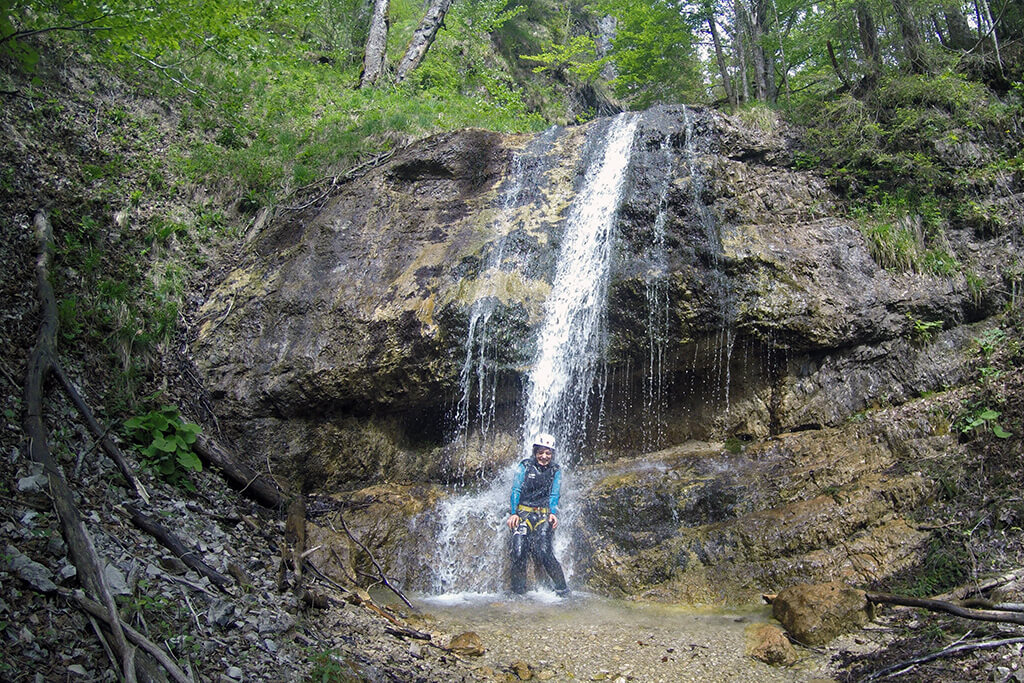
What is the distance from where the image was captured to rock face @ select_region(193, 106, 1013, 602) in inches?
274

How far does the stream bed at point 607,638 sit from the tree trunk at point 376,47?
449 inches

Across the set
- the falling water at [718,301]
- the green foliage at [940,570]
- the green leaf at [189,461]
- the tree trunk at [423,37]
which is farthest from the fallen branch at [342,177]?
the green foliage at [940,570]

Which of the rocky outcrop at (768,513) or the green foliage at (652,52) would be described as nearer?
the rocky outcrop at (768,513)

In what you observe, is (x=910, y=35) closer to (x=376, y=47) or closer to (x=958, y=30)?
(x=958, y=30)

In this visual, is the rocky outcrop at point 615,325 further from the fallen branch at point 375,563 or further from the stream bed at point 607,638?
the stream bed at point 607,638

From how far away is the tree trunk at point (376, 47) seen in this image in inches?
540

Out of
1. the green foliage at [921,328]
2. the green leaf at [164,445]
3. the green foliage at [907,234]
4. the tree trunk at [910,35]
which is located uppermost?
the tree trunk at [910,35]

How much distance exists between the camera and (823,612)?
4.86 metres

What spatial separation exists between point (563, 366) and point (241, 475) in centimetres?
394

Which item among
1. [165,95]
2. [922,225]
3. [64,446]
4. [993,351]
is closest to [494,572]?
[64,446]

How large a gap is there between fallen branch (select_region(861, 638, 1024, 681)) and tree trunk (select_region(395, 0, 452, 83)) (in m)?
13.6

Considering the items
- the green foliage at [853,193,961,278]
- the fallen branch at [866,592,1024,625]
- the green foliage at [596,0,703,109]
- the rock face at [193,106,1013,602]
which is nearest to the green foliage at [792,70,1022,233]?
the green foliage at [853,193,961,278]

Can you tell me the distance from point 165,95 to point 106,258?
415cm

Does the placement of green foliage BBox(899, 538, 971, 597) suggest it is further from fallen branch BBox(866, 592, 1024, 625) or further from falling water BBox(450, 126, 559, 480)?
falling water BBox(450, 126, 559, 480)
